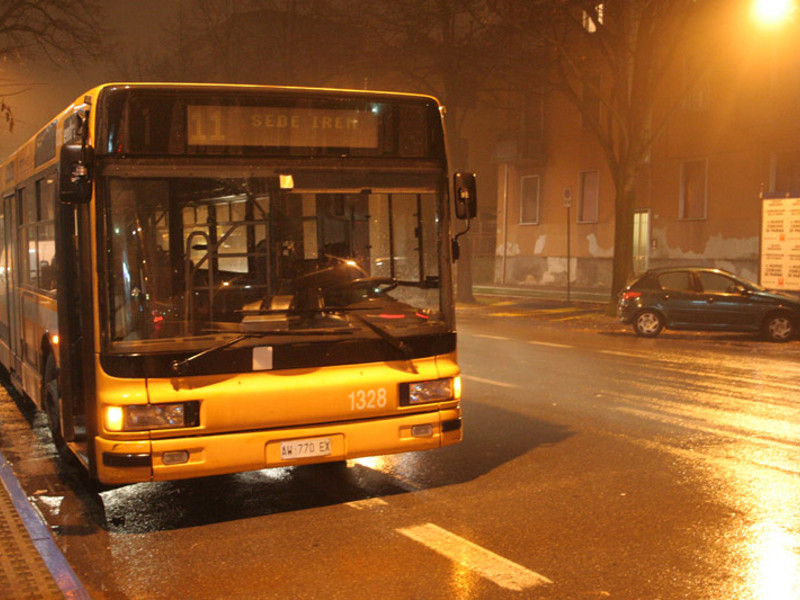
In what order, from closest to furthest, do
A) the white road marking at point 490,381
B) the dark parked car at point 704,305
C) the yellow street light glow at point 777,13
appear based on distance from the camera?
the white road marking at point 490,381, the dark parked car at point 704,305, the yellow street light glow at point 777,13

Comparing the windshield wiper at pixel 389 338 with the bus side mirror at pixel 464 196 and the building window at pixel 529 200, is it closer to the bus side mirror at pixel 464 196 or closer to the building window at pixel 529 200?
the bus side mirror at pixel 464 196

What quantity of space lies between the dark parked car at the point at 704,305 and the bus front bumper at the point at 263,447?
13188mm

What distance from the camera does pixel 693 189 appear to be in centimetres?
3309

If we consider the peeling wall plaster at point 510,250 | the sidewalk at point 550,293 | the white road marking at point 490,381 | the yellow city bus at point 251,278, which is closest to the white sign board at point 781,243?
the sidewalk at point 550,293

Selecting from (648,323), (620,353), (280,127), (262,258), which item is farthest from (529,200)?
(262,258)

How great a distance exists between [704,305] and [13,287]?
43.7 feet

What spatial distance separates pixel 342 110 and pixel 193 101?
3.42 ft

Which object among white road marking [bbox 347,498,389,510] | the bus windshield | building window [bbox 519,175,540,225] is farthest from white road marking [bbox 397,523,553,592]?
building window [bbox 519,175,540,225]

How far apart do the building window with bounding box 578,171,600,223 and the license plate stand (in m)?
32.0

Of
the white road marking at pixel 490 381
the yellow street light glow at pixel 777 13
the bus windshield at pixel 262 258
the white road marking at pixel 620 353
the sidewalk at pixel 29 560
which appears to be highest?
the yellow street light glow at pixel 777 13

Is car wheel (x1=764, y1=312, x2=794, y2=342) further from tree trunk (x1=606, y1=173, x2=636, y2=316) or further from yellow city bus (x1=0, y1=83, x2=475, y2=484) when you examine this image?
yellow city bus (x1=0, y1=83, x2=475, y2=484)

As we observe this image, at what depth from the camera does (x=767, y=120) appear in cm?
3011

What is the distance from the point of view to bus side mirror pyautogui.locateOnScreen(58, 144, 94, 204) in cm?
565

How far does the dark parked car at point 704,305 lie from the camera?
59.1ft
